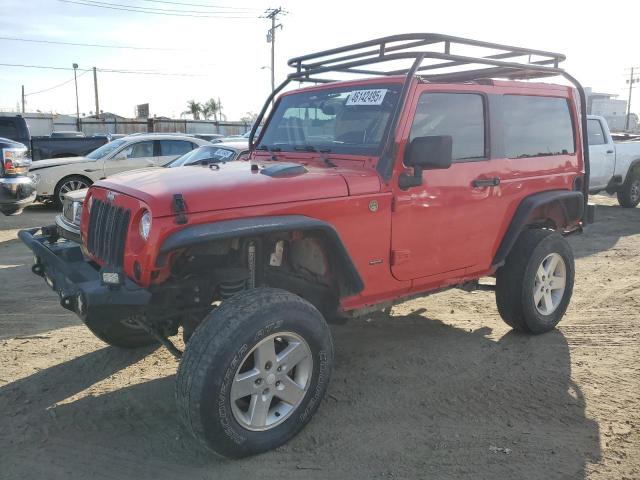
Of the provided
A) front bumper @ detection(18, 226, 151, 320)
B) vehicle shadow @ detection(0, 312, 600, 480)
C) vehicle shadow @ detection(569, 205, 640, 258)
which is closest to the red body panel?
front bumper @ detection(18, 226, 151, 320)

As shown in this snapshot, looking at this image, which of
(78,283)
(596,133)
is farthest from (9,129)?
(596,133)

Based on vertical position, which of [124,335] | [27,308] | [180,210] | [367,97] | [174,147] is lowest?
[27,308]

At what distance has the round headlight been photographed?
2859 millimetres

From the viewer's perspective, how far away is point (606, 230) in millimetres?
10008

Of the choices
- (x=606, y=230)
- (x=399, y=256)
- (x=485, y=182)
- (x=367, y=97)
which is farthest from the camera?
→ (x=606, y=230)

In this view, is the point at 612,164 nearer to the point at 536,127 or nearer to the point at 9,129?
the point at 536,127

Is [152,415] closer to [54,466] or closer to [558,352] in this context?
[54,466]

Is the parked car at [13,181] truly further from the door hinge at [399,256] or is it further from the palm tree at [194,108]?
the palm tree at [194,108]

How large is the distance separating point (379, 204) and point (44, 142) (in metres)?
11.8

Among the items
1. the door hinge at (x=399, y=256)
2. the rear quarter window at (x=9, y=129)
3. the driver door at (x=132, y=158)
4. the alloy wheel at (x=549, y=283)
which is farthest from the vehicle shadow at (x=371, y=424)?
the rear quarter window at (x=9, y=129)

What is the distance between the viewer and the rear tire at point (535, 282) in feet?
14.8

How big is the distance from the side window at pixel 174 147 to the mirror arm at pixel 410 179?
933 centimetres

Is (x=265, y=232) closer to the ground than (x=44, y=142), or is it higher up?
closer to the ground

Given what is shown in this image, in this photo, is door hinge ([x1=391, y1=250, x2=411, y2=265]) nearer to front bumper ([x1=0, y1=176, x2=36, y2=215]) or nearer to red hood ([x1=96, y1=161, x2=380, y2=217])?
red hood ([x1=96, y1=161, x2=380, y2=217])
